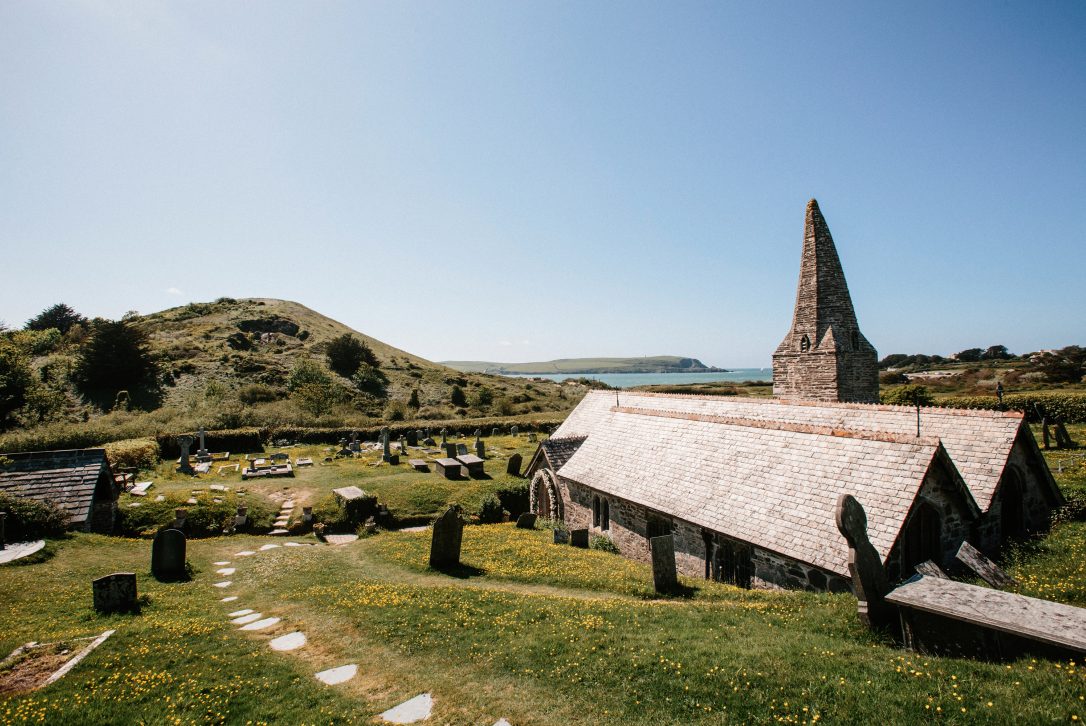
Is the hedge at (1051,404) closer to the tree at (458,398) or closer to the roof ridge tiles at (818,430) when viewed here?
the roof ridge tiles at (818,430)

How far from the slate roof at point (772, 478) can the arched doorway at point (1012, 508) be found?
4.67m

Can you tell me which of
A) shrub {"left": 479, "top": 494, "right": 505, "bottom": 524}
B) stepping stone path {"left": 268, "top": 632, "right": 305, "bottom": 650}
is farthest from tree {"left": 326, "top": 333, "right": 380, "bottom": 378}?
stepping stone path {"left": 268, "top": 632, "right": 305, "bottom": 650}

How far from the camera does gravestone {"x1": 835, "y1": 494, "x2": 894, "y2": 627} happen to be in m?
7.56

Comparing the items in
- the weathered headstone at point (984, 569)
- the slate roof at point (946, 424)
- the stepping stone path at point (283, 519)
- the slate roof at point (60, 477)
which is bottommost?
the stepping stone path at point (283, 519)

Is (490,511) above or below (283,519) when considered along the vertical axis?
below

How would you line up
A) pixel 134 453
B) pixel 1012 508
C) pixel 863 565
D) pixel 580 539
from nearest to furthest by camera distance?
1. pixel 863 565
2. pixel 1012 508
3. pixel 580 539
4. pixel 134 453

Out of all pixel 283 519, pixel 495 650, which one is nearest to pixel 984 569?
pixel 495 650

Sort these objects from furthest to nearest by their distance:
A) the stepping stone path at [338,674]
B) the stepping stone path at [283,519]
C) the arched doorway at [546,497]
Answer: the arched doorway at [546,497] < the stepping stone path at [283,519] < the stepping stone path at [338,674]

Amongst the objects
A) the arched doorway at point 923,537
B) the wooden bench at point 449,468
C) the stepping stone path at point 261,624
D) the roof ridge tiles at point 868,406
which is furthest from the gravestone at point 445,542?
the roof ridge tiles at point 868,406

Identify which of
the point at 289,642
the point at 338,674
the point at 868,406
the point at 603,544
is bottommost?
the point at 603,544

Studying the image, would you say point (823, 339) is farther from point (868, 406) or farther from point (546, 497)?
point (546, 497)

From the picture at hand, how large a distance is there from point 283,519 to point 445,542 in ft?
36.6

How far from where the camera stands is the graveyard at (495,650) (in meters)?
5.97

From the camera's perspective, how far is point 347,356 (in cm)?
7350
